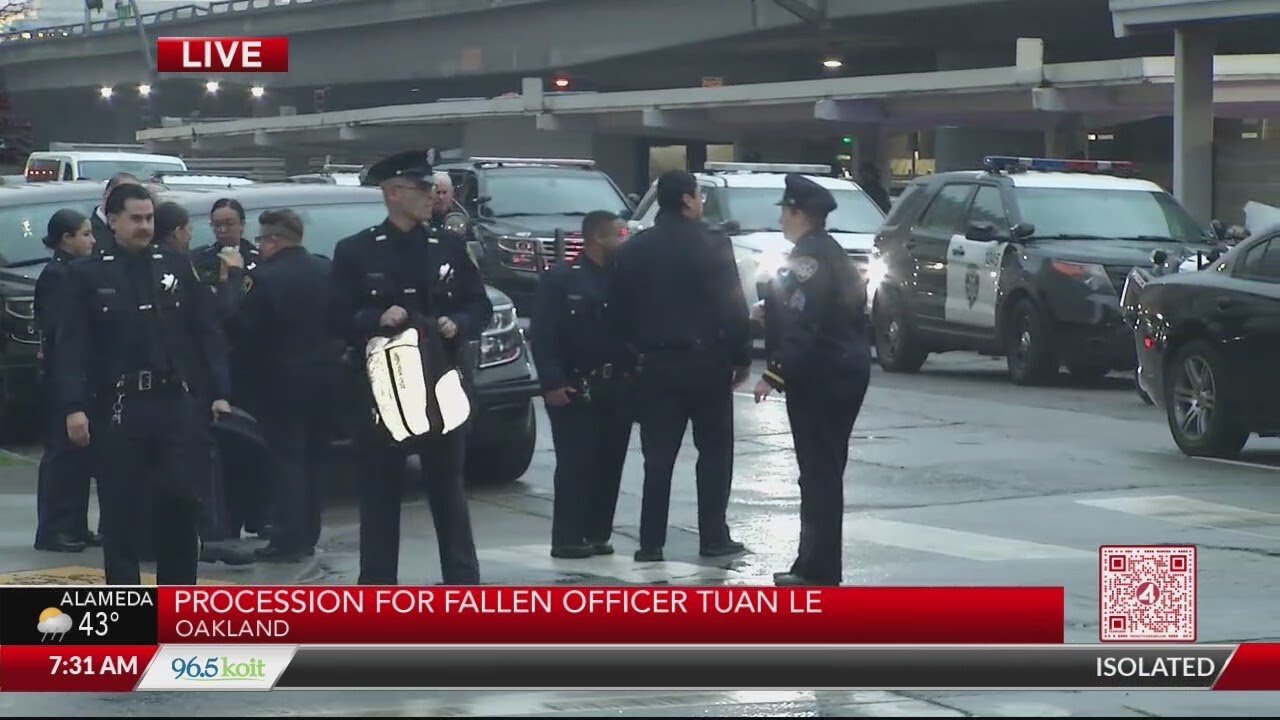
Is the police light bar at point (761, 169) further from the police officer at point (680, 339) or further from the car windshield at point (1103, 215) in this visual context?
the police officer at point (680, 339)

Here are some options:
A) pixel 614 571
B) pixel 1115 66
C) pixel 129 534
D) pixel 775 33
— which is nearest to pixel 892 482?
pixel 614 571

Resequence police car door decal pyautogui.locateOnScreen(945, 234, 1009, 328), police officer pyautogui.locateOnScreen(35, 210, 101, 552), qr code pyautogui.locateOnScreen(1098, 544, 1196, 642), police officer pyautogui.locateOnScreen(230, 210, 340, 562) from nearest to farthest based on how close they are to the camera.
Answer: qr code pyautogui.locateOnScreen(1098, 544, 1196, 642), police officer pyautogui.locateOnScreen(230, 210, 340, 562), police officer pyautogui.locateOnScreen(35, 210, 101, 552), police car door decal pyautogui.locateOnScreen(945, 234, 1009, 328)

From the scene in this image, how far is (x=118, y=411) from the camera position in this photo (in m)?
9.08

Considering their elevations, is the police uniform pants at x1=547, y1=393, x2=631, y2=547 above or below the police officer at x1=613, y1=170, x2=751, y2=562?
below

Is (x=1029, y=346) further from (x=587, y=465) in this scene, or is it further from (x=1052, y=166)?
(x=587, y=465)

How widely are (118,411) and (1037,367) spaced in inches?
503

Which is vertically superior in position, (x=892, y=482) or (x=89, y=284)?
(x=89, y=284)

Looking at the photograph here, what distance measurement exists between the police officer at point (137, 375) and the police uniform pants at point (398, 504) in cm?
72

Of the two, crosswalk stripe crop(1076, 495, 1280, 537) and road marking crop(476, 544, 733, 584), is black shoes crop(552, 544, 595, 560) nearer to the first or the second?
road marking crop(476, 544, 733, 584)

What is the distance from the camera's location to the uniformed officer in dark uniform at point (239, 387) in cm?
1198

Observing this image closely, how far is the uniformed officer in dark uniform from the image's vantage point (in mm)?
11984

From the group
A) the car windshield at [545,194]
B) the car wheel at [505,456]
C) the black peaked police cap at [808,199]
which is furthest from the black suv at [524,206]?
the black peaked police cap at [808,199]

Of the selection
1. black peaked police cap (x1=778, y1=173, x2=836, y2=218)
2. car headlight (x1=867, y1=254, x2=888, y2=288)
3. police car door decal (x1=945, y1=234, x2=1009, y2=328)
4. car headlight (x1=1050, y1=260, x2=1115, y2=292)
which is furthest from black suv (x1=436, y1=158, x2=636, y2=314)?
black peaked police cap (x1=778, y1=173, x2=836, y2=218)

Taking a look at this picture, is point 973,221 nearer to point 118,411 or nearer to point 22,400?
point 22,400
